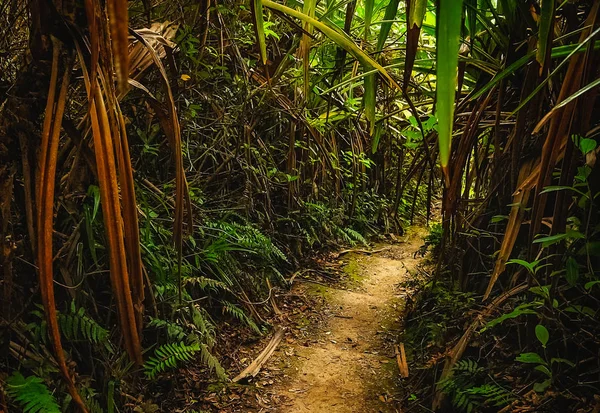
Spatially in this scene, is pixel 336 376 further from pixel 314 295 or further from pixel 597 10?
pixel 597 10

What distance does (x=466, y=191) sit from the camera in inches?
82.0

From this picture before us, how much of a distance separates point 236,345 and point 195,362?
349mm

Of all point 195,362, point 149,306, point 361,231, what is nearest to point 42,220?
point 149,306

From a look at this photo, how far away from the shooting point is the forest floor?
2100 millimetres

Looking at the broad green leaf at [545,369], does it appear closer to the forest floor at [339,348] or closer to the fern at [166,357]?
the forest floor at [339,348]

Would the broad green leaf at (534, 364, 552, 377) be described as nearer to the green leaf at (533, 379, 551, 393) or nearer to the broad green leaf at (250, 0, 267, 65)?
the green leaf at (533, 379, 551, 393)

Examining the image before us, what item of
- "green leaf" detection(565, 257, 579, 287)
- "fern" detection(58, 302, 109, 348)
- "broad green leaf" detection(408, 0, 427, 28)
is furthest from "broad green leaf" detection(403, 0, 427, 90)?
"fern" detection(58, 302, 109, 348)

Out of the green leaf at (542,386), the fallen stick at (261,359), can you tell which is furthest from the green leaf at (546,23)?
the fallen stick at (261,359)

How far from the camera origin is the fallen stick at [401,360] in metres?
2.25

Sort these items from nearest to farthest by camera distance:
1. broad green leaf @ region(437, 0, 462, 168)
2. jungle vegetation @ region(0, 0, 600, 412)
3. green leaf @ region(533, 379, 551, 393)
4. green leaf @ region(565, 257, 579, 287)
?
broad green leaf @ region(437, 0, 462, 168), jungle vegetation @ region(0, 0, 600, 412), green leaf @ region(565, 257, 579, 287), green leaf @ region(533, 379, 551, 393)

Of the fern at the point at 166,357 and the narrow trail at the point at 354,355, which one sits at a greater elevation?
the fern at the point at 166,357

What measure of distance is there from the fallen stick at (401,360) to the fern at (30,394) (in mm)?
1512

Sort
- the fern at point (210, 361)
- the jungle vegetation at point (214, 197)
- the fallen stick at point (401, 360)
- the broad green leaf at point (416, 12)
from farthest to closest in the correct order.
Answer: the fallen stick at point (401, 360)
the fern at point (210, 361)
the jungle vegetation at point (214, 197)
the broad green leaf at point (416, 12)

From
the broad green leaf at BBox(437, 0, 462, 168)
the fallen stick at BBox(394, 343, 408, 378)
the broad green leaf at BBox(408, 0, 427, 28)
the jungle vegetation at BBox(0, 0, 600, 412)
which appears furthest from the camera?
the fallen stick at BBox(394, 343, 408, 378)
